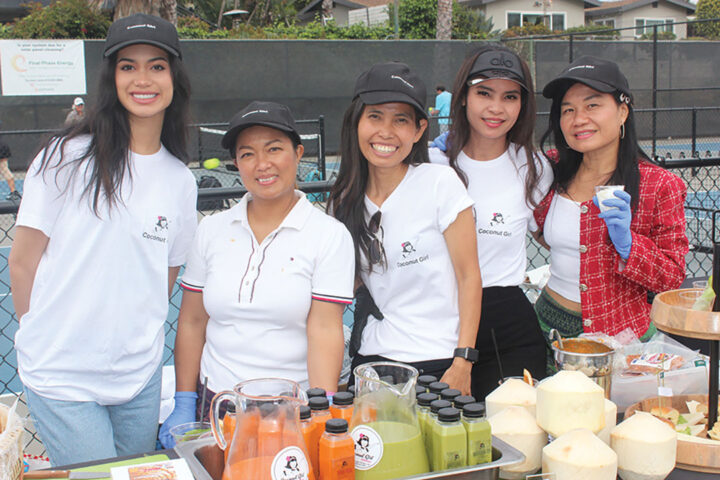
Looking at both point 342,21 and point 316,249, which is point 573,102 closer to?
point 316,249

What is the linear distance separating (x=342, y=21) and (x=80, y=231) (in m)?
46.1

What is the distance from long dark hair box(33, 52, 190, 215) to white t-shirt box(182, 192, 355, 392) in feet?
1.47

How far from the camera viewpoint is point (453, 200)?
111 inches

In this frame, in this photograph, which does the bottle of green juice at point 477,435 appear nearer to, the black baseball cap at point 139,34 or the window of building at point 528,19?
the black baseball cap at point 139,34

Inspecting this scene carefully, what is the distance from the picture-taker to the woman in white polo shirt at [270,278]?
263 centimetres

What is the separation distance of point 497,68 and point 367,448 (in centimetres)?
185

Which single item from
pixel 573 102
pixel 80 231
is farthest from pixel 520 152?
pixel 80 231

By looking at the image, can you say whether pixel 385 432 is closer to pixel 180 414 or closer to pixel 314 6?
pixel 180 414

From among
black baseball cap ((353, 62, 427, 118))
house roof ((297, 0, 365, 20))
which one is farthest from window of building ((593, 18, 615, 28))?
black baseball cap ((353, 62, 427, 118))

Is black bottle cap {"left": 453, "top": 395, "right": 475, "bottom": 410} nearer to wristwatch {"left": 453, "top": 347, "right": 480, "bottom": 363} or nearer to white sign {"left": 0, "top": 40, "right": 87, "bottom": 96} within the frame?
wristwatch {"left": 453, "top": 347, "right": 480, "bottom": 363}

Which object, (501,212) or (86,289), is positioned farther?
(501,212)

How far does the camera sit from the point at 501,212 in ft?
10.1

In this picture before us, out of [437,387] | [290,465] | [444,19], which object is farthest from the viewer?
[444,19]

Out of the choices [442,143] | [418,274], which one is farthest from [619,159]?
[418,274]
